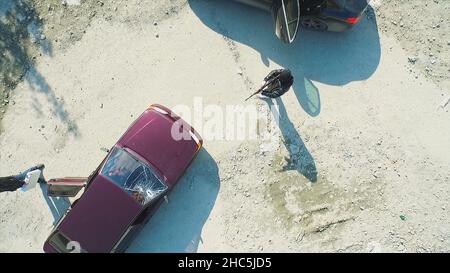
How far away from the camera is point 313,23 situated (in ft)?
32.8

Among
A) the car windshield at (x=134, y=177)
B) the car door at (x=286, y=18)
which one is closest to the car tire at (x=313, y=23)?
the car door at (x=286, y=18)

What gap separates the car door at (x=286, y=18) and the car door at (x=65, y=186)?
4981 mm

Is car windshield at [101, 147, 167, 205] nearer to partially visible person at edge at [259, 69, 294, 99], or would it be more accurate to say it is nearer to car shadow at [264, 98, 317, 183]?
car shadow at [264, 98, 317, 183]

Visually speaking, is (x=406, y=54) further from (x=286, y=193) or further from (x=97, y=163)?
(x=97, y=163)

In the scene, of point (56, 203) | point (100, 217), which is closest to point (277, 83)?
point (100, 217)

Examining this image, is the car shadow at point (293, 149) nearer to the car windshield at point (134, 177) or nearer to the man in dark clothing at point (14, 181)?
the car windshield at point (134, 177)

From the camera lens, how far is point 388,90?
1006 centimetres

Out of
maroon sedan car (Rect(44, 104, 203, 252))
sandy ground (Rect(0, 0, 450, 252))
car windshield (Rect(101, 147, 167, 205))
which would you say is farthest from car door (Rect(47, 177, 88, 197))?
car windshield (Rect(101, 147, 167, 205))

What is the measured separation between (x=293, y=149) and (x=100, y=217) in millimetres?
4149

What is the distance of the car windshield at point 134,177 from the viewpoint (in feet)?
29.2

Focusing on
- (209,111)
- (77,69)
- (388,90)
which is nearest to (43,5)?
(77,69)

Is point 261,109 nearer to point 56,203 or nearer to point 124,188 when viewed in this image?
point 124,188

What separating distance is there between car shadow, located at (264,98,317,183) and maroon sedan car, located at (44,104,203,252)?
207 centimetres

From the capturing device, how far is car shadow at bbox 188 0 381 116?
33.2 ft
